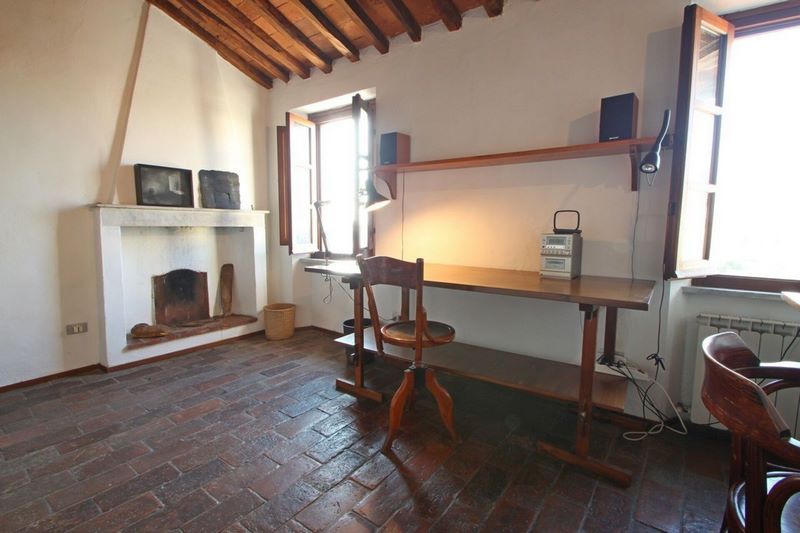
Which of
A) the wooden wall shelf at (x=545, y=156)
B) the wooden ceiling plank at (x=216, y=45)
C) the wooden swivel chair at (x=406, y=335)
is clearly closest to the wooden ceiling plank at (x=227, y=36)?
the wooden ceiling plank at (x=216, y=45)

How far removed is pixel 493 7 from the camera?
269 centimetres

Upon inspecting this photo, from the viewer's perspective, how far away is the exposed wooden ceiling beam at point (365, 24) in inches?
114

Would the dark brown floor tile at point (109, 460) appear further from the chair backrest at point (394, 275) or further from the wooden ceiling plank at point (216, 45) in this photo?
the wooden ceiling plank at point (216, 45)

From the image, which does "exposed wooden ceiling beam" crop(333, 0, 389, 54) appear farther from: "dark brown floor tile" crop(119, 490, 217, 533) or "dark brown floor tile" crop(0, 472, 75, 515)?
"dark brown floor tile" crop(0, 472, 75, 515)

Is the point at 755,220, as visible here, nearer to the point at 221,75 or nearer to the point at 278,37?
the point at 278,37

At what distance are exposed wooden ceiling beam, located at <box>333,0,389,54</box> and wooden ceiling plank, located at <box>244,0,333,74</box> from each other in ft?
1.96

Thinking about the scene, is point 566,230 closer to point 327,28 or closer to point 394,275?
point 394,275

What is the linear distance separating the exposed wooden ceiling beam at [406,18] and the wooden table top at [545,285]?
1850 millimetres

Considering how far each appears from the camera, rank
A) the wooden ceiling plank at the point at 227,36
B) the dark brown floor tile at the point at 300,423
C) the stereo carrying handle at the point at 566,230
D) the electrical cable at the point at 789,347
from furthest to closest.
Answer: the wooden ceiling plank at the point at 227,36 < the stereo carrying handle at the point at 566,230 < the dark brown floor tile at the point at 300,423 < the electrical cable at the point at 789,347

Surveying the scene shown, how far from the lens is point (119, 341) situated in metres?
3.21

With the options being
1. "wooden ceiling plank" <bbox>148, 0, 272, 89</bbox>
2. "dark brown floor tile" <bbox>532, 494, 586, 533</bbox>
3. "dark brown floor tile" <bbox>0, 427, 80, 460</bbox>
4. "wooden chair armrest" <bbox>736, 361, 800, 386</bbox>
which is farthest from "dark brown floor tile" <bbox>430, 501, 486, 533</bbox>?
"wooden ceiling plank" <bbox>148, 0, 272, 89</bbox>

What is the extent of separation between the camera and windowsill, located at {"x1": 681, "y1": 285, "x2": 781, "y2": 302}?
6.67 feet

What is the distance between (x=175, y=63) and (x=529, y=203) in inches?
131

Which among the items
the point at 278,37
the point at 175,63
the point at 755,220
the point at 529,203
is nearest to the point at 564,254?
the point at 529,203
